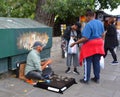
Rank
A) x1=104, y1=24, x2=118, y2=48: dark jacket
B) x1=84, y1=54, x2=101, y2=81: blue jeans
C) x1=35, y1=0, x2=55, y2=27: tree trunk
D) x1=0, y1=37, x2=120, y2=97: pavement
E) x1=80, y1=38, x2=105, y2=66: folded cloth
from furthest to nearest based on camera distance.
→ x1=35, y1=0, x2=55, y2=27: tree trunk, x1=104, y1=24, x2=118, y2=48: dark jacket, x1=84, y1=54, x2=101, y2=81: blue jeans, x1=80, y1=38, x2=105, y2=66: folded cloth, x1=0, y1=37, x2=120, y2=97: pavement

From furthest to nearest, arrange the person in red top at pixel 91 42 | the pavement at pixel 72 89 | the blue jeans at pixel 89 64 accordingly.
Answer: the blue jeans at pixel 89 64 → the person in red top at pixel 91 42 → the pavement at pixel 72 89

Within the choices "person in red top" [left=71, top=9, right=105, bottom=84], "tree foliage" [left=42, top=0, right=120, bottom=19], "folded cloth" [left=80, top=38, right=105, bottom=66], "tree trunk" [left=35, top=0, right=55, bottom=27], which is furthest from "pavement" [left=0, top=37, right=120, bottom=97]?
"tree trunk" [left=35, top=0, right=55, bottom=27]

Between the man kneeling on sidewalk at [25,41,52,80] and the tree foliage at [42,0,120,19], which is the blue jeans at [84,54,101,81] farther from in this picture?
the tree foliage at [42,0,120,19]

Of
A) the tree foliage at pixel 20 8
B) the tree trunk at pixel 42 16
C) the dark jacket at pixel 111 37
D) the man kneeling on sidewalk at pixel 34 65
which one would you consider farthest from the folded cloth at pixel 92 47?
the tree foliage at pixel 20 8

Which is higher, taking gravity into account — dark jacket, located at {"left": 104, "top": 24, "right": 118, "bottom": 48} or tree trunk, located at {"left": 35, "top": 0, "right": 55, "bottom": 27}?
tree trunk, located at {"left": 35, "top": 0, "right": 55, "bottom": 27}

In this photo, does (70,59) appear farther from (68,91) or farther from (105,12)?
(105,12)

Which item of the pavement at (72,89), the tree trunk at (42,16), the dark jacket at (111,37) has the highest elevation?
the tree trunk at (42,16)

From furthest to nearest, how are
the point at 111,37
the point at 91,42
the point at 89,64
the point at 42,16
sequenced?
the point at 42,16, the point at 111,37, the point at 89,64, the point at 91,42

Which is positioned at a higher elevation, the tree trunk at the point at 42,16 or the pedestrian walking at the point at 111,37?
the tree trunk at the point at 42,16

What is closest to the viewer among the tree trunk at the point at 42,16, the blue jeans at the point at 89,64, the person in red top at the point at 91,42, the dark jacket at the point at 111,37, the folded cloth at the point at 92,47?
the person in red top at the point at 91,42

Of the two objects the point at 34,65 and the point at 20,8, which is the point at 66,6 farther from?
the point at 34,65

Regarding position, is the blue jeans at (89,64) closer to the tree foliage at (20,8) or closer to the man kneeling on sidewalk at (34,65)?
the man kneeling on sidewalk at (34,65)

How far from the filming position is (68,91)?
553cm

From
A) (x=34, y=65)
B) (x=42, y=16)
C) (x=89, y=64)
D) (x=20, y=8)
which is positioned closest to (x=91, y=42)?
(x=89, y=64)
